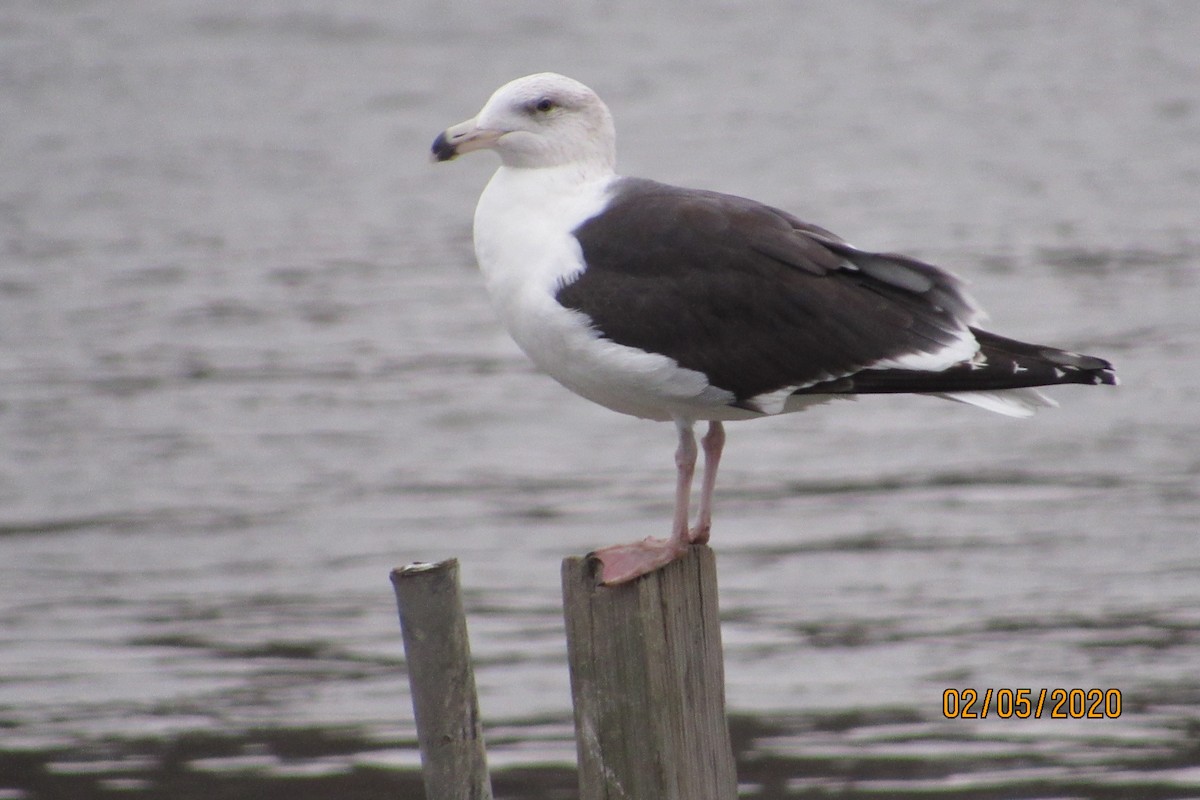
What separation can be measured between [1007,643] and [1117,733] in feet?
3.86

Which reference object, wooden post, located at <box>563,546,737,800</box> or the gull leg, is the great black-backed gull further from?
wooden post, located at <box>563,546,737,800</box>

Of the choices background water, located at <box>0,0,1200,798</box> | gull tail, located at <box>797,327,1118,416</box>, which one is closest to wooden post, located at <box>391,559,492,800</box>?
gull tail, located at <box>797,327,1118,416</box>

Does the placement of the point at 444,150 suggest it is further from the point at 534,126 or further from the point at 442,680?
the point at 442,680

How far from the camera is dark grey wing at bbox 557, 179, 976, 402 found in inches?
199

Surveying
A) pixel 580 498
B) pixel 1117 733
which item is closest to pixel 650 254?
pixel 1117 733

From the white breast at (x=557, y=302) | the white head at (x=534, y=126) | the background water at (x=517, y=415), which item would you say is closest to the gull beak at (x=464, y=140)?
the white head at (x=534, y=126)

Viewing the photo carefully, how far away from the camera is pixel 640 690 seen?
454cm

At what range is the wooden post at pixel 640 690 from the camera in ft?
14.9

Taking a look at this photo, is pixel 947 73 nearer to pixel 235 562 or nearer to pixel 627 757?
pixel 235 562
